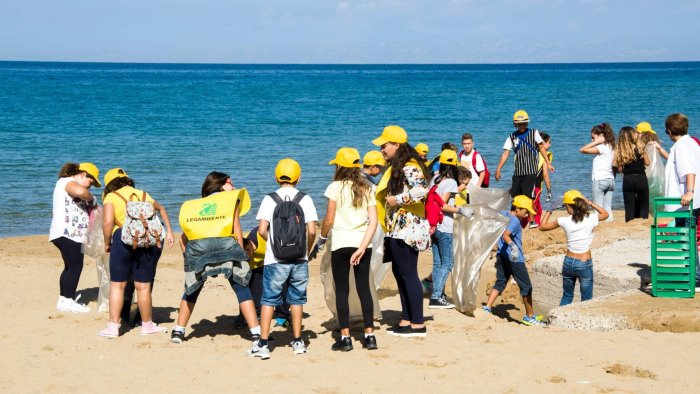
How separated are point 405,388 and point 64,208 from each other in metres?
4.01

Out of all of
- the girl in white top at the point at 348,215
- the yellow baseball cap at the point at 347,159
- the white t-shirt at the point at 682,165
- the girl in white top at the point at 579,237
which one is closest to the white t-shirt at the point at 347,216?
the girl in white top at the point at 348,215

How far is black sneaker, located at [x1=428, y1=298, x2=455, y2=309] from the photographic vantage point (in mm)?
8594

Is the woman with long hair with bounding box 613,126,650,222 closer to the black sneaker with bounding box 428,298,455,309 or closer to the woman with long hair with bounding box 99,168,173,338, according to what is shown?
the black sneaker with bounding box 428,298,455,309

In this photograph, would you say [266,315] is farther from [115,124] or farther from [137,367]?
[115,124]

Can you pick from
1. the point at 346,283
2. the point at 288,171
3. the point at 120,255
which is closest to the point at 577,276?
the point at 346,283

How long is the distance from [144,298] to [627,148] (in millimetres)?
7153

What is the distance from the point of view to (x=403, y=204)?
688 cm

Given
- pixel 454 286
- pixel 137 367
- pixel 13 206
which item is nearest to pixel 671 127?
pixel 454 286

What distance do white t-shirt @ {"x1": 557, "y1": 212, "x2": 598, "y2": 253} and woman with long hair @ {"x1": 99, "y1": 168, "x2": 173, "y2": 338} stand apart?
3640 mm

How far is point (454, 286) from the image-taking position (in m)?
8.59

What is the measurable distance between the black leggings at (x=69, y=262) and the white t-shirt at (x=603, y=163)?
7.27 metres

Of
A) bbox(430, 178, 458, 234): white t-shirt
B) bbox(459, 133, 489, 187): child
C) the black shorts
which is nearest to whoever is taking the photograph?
bbox(430, 178, 458, 234): white t-shirt

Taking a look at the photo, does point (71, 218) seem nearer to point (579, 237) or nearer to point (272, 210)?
point (272, 210)

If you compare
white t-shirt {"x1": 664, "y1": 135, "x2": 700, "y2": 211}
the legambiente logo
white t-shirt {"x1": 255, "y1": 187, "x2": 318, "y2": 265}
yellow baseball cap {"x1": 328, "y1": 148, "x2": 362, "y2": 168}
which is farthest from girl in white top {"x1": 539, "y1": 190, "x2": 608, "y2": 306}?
the legambiente logo
